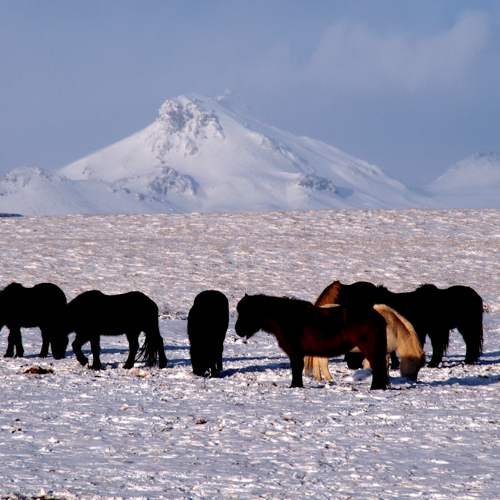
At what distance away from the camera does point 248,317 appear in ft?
60.7

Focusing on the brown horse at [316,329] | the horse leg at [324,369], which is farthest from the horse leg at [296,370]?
the horse leg at [324,369]

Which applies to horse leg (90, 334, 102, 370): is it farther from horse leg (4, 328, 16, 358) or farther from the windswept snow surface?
horse leg (4, 328, 16, 358)

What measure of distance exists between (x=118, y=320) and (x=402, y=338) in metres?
5.49

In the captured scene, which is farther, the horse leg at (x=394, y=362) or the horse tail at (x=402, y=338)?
the horse leg at (x=394, y=362)

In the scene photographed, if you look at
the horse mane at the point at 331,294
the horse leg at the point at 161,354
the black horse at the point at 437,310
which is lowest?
the horse leg at the point at 161,354

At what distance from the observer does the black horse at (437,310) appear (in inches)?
853

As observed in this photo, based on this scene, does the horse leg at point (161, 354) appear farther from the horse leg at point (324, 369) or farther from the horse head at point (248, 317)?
the horse leg at point (324, 369)

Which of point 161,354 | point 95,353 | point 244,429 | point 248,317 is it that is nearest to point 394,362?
point 248,317

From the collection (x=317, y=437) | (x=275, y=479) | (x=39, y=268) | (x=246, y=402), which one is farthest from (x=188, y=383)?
(x=39, y=268)

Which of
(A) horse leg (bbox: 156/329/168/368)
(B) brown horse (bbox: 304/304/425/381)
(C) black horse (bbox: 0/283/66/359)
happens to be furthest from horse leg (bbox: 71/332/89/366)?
(B) brown horse (bbox: 304/304/425/381)

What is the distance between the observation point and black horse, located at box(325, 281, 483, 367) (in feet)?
71.1

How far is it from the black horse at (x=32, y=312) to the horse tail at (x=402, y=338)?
25.1ft

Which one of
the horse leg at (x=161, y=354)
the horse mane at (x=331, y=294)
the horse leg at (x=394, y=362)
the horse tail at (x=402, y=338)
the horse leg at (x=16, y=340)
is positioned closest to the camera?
the horse tail at (x=402, y=338)

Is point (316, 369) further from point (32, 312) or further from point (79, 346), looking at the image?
point (32, 312)
